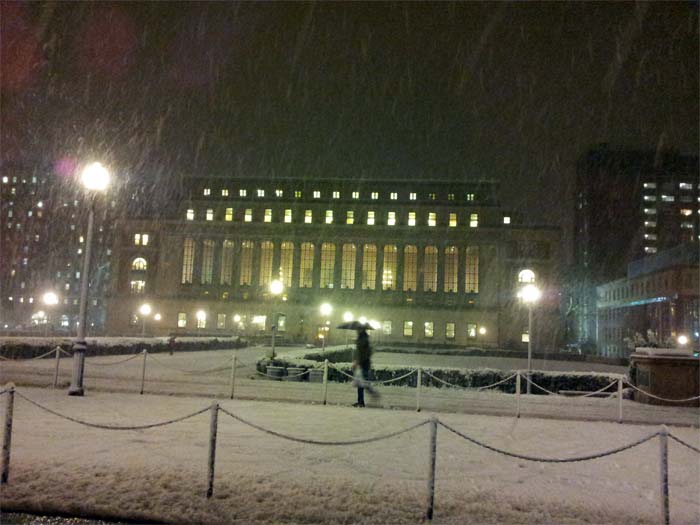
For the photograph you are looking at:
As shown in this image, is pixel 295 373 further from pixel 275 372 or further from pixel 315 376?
pixel 315 376

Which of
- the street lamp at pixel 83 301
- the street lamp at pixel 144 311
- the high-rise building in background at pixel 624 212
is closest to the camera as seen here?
the street lamp at pixel 83 301

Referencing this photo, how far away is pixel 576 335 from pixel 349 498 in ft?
447

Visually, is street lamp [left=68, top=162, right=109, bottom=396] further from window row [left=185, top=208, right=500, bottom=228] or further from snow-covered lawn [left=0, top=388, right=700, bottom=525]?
window row [left=185, top=208, right=500, bottom=228]

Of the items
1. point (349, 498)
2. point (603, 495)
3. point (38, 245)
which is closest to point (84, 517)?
point (349, 498)

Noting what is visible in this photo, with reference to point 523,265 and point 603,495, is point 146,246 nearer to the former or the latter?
point 523,265

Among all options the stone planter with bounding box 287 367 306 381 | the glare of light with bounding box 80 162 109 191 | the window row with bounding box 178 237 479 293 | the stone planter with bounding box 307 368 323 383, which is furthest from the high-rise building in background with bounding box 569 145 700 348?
the glare of light with bounding box 80 162 109 191

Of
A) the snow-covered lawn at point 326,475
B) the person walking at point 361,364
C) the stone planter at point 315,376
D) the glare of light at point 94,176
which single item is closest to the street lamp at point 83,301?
the glare of light at point 94,176

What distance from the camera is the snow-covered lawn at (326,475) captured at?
7367 millimetres

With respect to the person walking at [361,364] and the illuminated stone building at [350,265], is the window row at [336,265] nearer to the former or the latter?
the illuminated stone building at [350,265]

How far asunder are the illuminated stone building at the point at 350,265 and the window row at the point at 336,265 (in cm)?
17

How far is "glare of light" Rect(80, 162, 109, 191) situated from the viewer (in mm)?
17453

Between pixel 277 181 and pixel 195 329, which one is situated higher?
pixel 277 181

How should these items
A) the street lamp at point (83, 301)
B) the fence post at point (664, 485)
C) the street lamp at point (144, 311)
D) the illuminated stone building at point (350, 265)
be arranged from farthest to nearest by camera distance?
the illuminated stone building at point (350, 265)
the street lamp at point (144, 311)
the street lamp at point (83, 301)
the fence post at point (664, 485)

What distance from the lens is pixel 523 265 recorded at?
92875 mm
